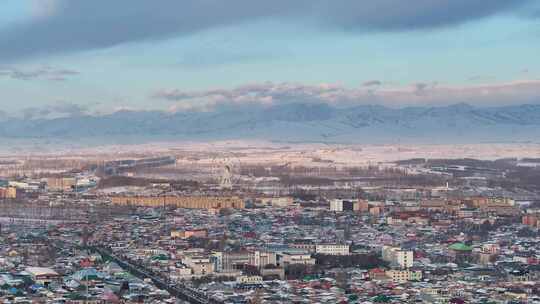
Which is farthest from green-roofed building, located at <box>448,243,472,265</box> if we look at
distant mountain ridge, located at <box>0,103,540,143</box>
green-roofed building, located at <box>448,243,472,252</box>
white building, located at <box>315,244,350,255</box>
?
distant mountain ridge, located at <box>0,103,540,143</box>

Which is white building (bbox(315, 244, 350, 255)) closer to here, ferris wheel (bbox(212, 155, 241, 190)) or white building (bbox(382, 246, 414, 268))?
white building (bbox(382, 246, 414, 268))

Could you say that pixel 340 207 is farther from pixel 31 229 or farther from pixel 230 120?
pixel 230 120

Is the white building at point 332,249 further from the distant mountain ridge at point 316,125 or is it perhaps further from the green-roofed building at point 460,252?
the distant mountain ridge at point 316,125

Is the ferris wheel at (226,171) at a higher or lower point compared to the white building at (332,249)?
higher

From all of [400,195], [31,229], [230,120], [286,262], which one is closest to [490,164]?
[400,195]

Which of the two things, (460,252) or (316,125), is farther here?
(316,125)

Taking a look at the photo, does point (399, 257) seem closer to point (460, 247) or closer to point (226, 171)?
point (460, 247)

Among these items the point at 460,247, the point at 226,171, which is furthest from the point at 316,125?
the point at 460,247

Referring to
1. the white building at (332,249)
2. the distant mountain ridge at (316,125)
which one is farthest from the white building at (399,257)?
the distant mountain ridge at (316,125)

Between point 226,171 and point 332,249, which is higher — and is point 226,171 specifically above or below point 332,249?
above
